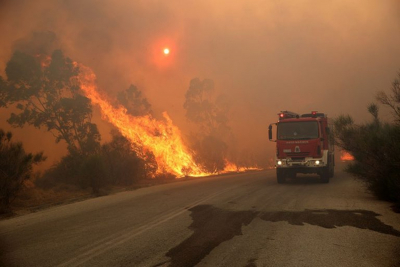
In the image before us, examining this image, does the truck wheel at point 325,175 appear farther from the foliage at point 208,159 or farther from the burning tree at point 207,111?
the burning tree at point 207,111

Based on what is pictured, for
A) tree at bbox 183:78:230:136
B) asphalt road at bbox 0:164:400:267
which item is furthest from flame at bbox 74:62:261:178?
tree at bbox 183:78:230:136

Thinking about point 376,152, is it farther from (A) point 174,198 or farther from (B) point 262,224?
(A) point 174,198

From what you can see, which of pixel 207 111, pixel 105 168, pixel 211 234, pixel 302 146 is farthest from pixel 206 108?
pixel 211 234

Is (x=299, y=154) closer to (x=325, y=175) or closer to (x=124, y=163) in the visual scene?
(x=325, y=175)

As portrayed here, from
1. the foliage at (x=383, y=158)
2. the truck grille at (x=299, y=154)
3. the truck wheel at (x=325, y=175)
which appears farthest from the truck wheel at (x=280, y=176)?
the foliage at (x=383, y=158)

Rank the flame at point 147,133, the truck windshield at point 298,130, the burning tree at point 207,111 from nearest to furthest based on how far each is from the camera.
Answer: the truck windshield at point 298,130
the flame at point 147,133
the burning tree at point 207,111

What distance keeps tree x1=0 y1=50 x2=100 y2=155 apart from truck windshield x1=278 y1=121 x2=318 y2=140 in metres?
14.5

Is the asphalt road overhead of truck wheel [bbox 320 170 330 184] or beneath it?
beneath

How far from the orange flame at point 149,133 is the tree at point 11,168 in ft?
42.7

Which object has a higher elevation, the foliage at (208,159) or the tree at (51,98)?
the tree at (51,98)

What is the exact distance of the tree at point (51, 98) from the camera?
Answer: 923 inches

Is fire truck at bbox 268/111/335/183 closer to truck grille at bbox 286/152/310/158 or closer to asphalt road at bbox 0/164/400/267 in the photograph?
truck grille at bbox 286/152/310/158

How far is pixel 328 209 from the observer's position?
31.3ft

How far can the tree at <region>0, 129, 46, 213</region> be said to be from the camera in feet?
41.0
